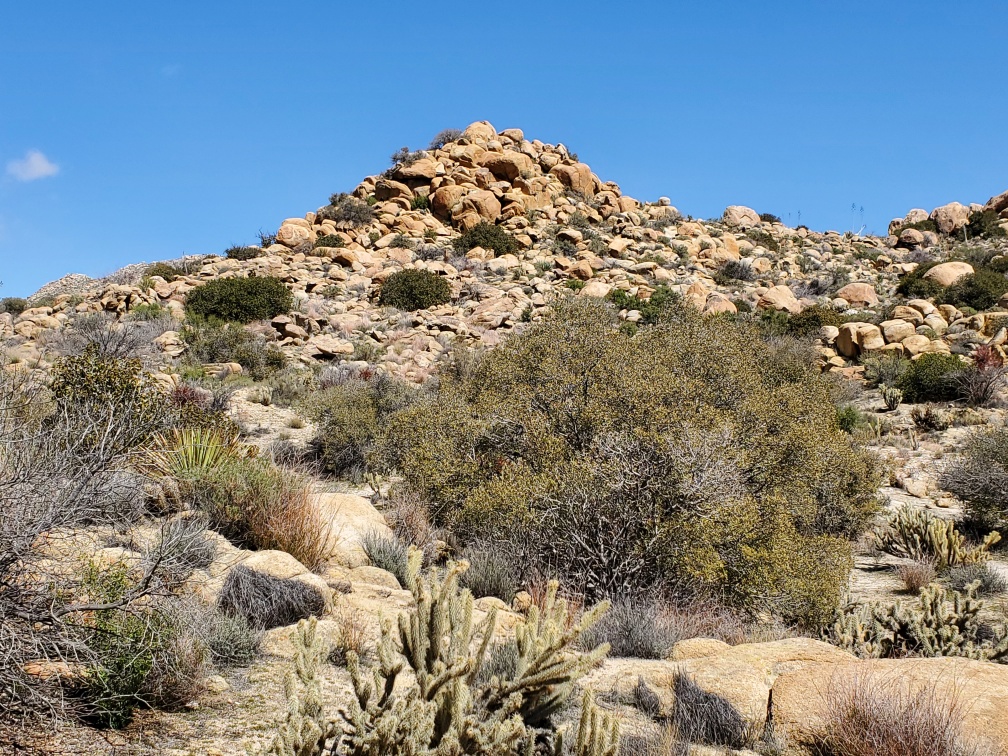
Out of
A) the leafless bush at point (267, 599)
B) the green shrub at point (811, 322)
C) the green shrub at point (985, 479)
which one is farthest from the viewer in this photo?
the green shrub at point (811, 322)

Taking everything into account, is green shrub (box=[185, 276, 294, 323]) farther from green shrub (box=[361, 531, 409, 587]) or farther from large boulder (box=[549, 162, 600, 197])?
large boulder (box=[549, 162, 600, 197])

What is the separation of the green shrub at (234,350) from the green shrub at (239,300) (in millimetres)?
2243

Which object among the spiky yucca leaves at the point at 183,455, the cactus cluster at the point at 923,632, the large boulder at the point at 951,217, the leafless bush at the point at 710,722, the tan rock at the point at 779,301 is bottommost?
the leafless bush at the point at 710,722

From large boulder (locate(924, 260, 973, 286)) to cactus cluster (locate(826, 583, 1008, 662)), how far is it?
23.9m

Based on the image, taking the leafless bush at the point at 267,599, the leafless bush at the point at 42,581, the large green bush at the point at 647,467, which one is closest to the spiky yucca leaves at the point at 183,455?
the large green bush at the point at 647,467

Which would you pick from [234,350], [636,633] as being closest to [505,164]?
[234,350]

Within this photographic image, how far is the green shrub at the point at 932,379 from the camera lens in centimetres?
1723

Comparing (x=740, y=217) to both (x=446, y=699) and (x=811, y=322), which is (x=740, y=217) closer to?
(x=811, y=322)

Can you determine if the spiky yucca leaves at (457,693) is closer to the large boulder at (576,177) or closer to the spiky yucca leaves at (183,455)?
the spiky yucca leaves at (183,455)

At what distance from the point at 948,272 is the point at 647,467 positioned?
25860mm

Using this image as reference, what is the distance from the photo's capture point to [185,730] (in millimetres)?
3574

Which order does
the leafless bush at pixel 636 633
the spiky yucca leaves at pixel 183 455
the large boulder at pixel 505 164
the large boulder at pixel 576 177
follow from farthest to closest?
the large boulder at pixel 576 177 → the large boulder at pixel 505 164 → the spiky yucca leaves at pixel 183 455 → the leafless bush at pixel 636 633

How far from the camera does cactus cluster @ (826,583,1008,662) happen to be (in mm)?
5930

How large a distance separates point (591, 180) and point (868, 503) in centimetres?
3216
